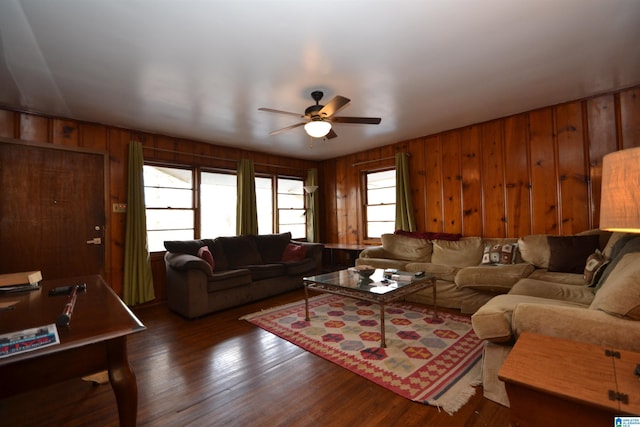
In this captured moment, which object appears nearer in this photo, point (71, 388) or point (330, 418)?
point (330, 418)

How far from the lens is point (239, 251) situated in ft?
15.0

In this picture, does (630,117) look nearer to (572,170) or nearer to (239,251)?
(572,170)

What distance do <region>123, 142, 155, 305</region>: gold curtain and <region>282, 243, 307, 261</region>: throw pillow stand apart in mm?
1982

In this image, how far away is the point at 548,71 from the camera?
2.78m

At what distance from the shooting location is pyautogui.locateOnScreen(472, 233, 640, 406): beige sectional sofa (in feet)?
4.69

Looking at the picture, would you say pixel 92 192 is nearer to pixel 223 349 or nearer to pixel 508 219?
pixel 223 349

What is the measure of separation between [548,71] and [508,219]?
195 centimetres

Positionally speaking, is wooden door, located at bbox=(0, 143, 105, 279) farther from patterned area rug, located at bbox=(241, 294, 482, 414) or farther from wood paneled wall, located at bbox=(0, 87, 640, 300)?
patterned area rug, located at bbox=(241, 294, 482, 414)

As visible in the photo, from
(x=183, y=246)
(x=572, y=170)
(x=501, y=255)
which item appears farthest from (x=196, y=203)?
(x=572, y=170)

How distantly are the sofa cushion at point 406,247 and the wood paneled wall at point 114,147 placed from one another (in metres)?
3.12

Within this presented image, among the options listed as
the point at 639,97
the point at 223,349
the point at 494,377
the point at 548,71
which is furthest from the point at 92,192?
the point at 639,97

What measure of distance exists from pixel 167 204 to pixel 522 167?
5.12 metres

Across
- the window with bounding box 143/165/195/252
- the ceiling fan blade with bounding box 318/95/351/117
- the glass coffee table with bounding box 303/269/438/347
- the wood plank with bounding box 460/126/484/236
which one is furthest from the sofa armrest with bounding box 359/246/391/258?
the window with bounding box 143/165/195/252

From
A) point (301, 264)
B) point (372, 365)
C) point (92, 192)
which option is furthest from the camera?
point (301, 264)
